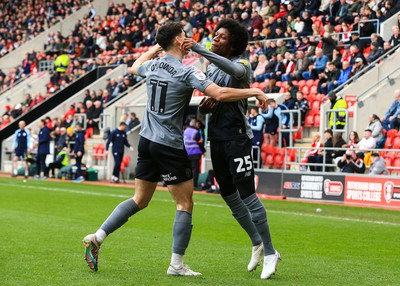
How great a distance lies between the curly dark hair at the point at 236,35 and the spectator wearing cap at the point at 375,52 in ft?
55.2

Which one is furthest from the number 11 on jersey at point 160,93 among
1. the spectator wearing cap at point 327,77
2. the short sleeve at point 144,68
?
the spectator wearing cap at point 327,77

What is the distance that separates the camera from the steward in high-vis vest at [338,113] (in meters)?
22.5

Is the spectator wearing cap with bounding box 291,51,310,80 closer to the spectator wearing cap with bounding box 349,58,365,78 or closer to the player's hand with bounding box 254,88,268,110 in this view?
the spectator wearing cap with bounding box 349,58,365,78

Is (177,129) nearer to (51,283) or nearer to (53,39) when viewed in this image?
(51,283)

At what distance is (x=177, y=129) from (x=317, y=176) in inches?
534

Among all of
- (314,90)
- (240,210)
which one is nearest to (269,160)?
(314,90)

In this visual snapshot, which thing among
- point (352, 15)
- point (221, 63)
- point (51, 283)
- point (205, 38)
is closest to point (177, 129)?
point (221, 63)

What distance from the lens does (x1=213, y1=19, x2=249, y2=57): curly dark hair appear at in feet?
26.1

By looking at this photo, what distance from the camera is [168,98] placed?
7680 millimetres

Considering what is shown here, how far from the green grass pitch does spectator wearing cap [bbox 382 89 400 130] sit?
4017mm

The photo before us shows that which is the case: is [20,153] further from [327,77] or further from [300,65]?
[327,77]

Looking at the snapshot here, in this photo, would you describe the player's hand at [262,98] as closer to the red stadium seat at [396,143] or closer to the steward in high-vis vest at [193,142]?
the red stadium seat at [396,143]

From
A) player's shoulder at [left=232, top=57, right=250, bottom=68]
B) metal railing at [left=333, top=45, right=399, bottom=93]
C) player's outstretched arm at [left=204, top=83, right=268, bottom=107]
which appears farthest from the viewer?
metal railing at [left=333, top=45, right=399, bottom=93]

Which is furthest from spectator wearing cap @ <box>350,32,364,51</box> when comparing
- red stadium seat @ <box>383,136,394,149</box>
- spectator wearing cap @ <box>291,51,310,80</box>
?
red stadium seat @ <box>383,136,394,149</box>
